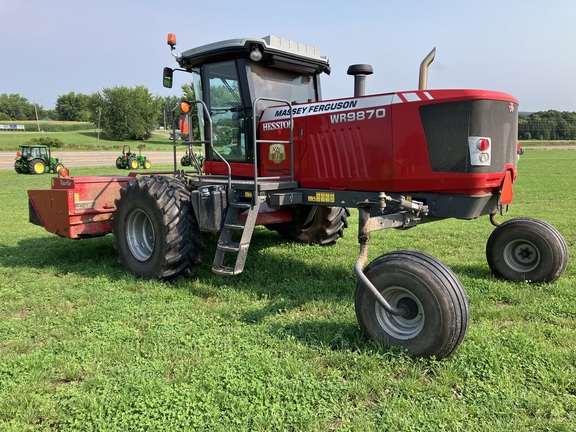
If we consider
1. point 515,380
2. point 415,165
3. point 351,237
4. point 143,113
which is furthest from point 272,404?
point 143,113

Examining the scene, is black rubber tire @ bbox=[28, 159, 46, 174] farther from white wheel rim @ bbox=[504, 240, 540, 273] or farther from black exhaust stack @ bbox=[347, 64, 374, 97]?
white wheel rim @ bbox=[504, 240, 540, 273]

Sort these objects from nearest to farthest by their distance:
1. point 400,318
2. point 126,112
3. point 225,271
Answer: point 400,318, point 225,271, point 126,112

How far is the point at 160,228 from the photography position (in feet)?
17.1

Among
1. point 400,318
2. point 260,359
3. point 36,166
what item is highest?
point 36,166

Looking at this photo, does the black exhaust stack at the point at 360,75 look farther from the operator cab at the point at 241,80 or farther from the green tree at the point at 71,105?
the green tree at the point at 71,105

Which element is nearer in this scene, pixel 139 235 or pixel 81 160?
pixel 139 235

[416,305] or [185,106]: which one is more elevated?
[185,106]

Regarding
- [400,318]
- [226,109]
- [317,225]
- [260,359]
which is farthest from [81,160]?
[400,318]

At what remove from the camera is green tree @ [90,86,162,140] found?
240 feet

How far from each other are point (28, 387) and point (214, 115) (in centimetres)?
383

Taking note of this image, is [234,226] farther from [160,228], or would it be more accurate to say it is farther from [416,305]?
[416,305]

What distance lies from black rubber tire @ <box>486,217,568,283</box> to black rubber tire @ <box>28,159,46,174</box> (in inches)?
964

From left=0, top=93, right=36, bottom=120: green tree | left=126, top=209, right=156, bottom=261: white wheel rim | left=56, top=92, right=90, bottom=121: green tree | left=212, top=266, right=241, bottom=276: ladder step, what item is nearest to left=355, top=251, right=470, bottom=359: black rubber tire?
left=212, top=266, right=241, bottom=276: ladder step

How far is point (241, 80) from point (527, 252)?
4015 millimetres
